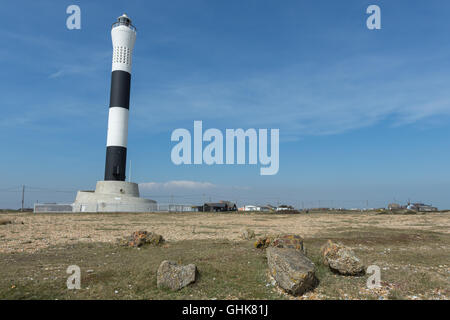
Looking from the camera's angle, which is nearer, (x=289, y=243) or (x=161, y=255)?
(x=289, y=243)

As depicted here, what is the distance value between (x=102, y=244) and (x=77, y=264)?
433cm

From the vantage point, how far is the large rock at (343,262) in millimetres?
9211

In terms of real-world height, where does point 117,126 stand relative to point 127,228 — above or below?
above

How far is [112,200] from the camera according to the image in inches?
1837

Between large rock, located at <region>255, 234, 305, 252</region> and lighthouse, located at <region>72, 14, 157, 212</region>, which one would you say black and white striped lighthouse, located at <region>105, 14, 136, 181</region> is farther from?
large rock, located at <region>255, 234, 305, 252</region>

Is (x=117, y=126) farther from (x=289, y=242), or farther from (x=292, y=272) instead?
(x=292, y=272)

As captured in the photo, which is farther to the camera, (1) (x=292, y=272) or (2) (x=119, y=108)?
(2) (x=119, y=108)

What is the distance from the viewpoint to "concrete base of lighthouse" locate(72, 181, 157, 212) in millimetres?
46281

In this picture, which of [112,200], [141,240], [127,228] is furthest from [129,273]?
[112,200]

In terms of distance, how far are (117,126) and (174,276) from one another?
43.0 meters

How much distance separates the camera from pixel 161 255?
12367 mm

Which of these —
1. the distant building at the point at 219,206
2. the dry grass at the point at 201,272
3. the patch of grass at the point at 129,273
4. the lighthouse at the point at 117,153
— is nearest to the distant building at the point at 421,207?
the distant building at the point at 219,206
